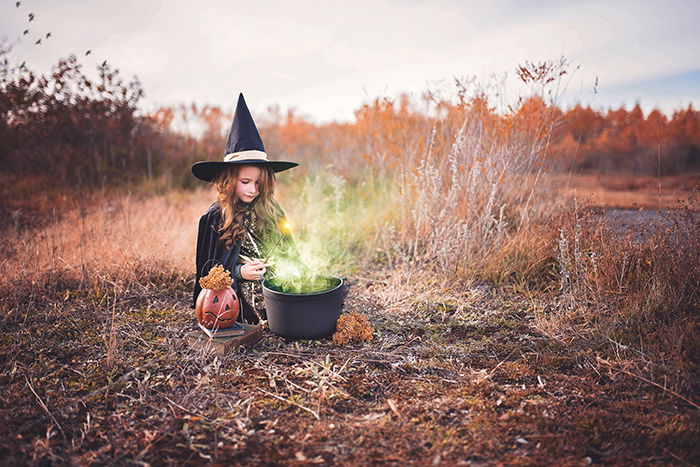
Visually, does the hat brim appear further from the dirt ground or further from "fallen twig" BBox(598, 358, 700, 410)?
"fallen twig" BBox(598, 358, 700, 410)

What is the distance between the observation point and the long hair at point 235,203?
289 cm

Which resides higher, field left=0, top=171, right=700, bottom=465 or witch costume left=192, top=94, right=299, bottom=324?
witch costume left=192, top=94, right=299, bottom=324

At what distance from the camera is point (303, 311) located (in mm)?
2658

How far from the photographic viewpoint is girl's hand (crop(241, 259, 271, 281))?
110 inches

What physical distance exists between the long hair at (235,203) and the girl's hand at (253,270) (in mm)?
234

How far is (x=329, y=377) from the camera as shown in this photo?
241cm

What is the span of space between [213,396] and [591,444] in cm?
177

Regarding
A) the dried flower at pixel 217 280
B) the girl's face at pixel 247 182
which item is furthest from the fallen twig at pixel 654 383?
the girl's face at pixel 247 182

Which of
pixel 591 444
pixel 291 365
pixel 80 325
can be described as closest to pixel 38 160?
pixel 80 325

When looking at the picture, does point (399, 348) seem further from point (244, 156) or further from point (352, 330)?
point (244, 156)

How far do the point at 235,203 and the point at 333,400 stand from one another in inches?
58.0

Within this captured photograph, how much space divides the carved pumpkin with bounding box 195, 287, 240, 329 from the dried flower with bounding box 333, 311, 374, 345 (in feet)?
2.23

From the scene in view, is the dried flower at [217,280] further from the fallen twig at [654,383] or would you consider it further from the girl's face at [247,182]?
the fallen twig at [654,383]

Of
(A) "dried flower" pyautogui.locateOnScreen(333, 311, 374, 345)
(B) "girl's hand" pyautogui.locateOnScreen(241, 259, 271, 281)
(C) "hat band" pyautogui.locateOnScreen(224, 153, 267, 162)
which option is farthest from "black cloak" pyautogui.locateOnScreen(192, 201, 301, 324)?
(A) "dried flower" pyautogui.locateOnScreen(333, 311, 374, 345)
